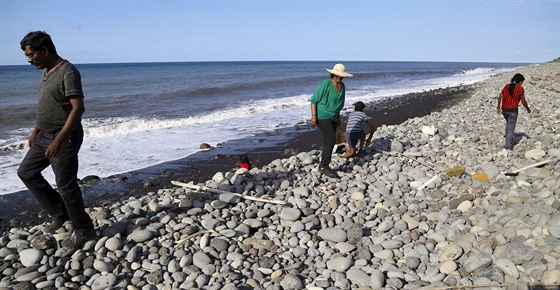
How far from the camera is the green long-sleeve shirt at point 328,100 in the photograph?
603cm

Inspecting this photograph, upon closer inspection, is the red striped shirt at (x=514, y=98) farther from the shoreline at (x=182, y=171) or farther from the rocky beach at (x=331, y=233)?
the shoreline at (x=182, y=171)

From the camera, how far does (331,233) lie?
463 cm

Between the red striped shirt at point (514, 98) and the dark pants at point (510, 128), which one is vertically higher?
the red striped shirt at point (514, 98)

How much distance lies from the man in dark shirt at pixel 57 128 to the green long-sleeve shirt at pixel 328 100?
3357mm

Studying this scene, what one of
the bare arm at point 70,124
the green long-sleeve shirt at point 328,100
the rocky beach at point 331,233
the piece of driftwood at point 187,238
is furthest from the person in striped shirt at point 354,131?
the bare arm at point 70,124

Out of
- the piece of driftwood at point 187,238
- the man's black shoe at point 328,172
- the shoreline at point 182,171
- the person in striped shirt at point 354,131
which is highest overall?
the person in striped shirt at point 354,131

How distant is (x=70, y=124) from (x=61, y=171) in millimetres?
492

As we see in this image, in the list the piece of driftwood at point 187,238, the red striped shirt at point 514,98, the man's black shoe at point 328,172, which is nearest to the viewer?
the piece of driftwood at point 187,238

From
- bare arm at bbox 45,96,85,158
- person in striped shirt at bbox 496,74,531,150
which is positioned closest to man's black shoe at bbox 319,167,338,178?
person in striped shirt at bbox 496,74,531,150

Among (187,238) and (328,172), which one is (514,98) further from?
(187,238)

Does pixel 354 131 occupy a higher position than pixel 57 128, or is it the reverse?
pixel 57 128

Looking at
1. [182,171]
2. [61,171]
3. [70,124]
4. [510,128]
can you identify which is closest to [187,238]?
[61,171]

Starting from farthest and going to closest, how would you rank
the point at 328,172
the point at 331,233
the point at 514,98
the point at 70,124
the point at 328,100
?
the point at 514,98
the point at 328,172
the point at 328,100
the point at 331,233
the point at 70,124

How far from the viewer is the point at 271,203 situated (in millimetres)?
5492
